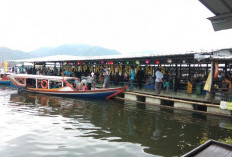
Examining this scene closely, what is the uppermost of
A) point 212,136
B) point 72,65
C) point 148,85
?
point 72,65

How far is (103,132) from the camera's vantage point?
8.03 metres

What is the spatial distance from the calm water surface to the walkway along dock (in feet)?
1.98

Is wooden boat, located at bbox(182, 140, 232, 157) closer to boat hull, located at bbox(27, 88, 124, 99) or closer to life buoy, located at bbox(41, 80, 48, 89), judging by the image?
boat hull, located at bbox(27, 88, 124, 99)

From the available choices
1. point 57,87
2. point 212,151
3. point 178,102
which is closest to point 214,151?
point 212,151

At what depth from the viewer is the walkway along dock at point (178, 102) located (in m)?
11.7

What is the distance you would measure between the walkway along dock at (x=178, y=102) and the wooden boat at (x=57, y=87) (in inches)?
48.3

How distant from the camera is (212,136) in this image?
8055 mm

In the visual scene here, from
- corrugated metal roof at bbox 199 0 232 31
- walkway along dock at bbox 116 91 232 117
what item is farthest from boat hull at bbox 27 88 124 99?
corrugated metal roof at bbox 199 0 232 31

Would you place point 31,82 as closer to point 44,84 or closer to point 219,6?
point 44,84

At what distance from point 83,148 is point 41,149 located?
4.27 ft

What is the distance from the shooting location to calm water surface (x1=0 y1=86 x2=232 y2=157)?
20.7ft

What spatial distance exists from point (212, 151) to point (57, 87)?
16722 millimetres

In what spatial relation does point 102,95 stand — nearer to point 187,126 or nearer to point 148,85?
point 148,85

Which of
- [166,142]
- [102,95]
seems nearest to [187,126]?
[166,142]
